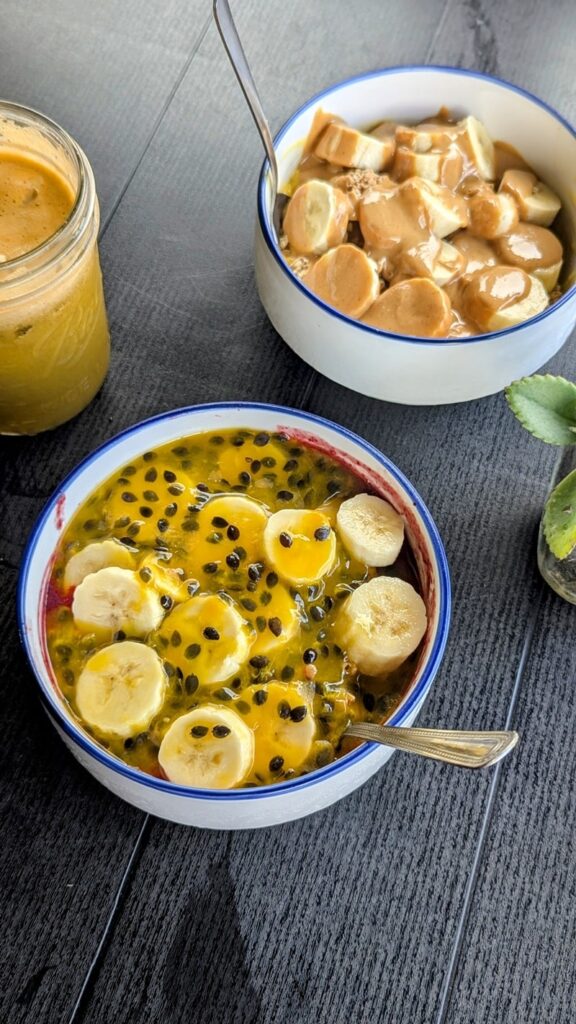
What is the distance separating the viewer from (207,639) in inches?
41.1

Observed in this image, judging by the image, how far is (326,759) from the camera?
1.00m

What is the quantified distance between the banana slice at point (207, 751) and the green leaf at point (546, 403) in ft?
1.50

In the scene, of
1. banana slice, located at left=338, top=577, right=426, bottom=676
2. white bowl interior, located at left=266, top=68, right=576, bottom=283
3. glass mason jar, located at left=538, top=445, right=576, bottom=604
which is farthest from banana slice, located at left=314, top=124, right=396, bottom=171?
banana slice, located at left=338, top=577, right=426, bottom=676

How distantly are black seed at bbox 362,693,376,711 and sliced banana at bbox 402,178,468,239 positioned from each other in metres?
0.63

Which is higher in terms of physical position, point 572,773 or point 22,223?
point 22,223

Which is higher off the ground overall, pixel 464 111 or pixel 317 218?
pixel 464 111

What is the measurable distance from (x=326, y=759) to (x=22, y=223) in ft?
2.34

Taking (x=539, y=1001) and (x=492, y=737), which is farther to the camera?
(x=539, y=1001)

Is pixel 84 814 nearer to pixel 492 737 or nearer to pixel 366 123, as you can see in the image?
pixel 492 737

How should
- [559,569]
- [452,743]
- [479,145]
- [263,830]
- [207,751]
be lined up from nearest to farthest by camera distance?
[452,743], [207,751], [263,830], [559,569], [479,145]

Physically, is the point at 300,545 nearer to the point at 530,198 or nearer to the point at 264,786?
the point at 264,786

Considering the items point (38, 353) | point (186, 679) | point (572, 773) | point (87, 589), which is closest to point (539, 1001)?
point (572, 773)

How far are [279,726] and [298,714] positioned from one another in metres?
0.02

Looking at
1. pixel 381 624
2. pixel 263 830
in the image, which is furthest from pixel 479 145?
pixel 263 830
